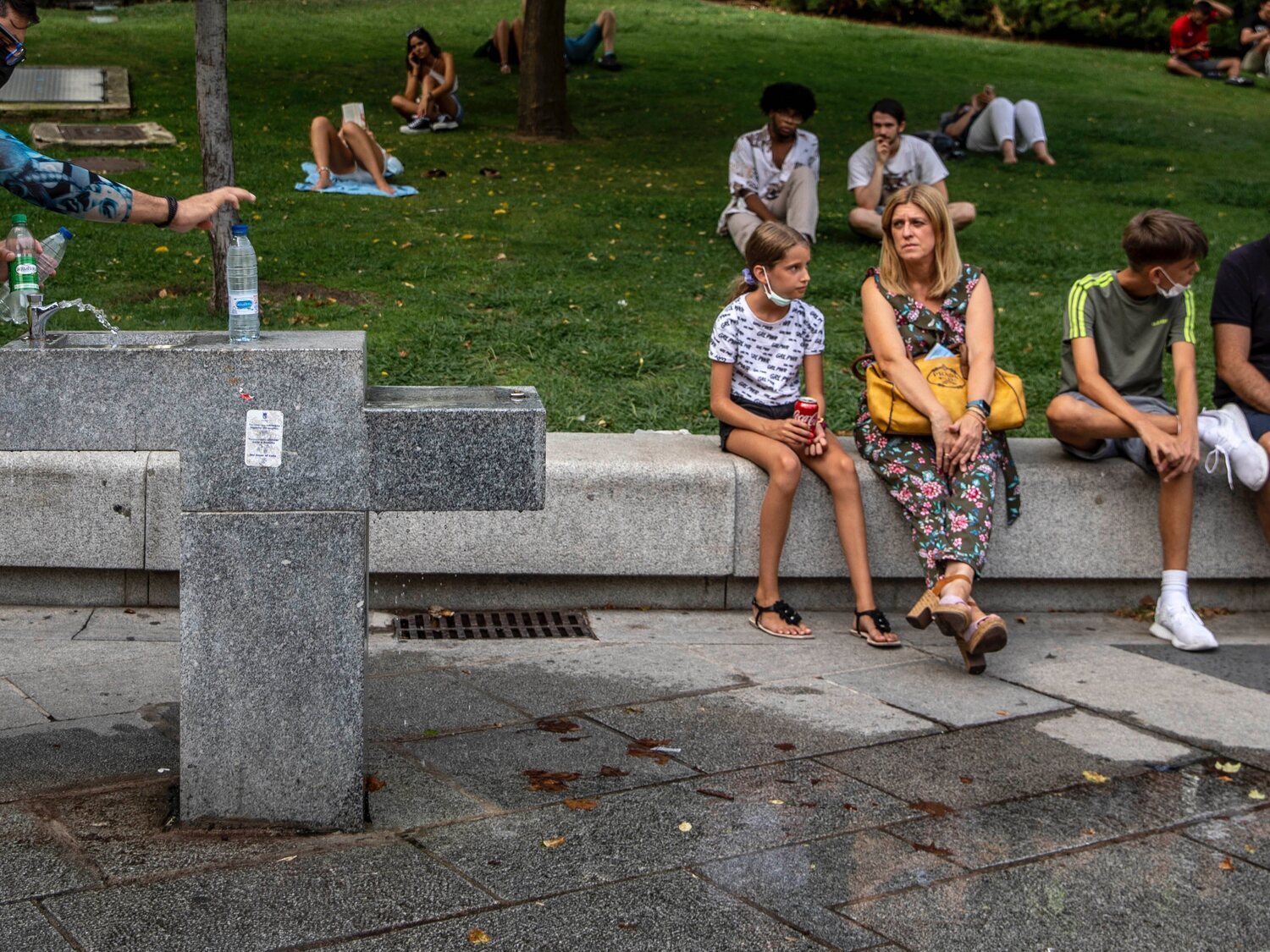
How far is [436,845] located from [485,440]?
0.97 metres

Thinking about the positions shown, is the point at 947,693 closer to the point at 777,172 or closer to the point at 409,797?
the point at 409,797

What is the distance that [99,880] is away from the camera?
3.35 m

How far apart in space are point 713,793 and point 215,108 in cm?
515

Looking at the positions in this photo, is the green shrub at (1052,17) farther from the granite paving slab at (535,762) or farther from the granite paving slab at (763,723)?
the granite paving slab at (535,762)

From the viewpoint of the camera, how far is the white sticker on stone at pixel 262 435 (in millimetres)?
3475

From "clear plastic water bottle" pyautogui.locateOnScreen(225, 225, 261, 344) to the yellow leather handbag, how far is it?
8.78 feet

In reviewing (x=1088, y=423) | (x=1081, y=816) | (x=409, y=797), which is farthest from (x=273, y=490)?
(x=1088, y=423)

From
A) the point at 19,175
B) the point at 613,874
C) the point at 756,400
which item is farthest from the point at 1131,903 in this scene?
the point at 19,175

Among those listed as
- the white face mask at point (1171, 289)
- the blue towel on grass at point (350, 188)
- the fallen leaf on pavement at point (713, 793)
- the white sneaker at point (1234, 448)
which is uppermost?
the white face mask at point (1171, 289)

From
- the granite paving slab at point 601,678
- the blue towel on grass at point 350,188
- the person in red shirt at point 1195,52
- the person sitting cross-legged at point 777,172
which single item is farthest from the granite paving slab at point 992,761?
the person in red shirt at point 1195,52

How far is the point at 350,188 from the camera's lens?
11.1 m

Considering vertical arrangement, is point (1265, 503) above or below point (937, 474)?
below

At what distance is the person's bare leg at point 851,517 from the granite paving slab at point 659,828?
1456 mm

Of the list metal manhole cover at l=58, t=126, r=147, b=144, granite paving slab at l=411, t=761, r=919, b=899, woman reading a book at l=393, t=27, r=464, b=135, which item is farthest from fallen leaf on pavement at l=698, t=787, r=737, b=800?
woman reading a book at l=393, t=27, r=464, b=135
